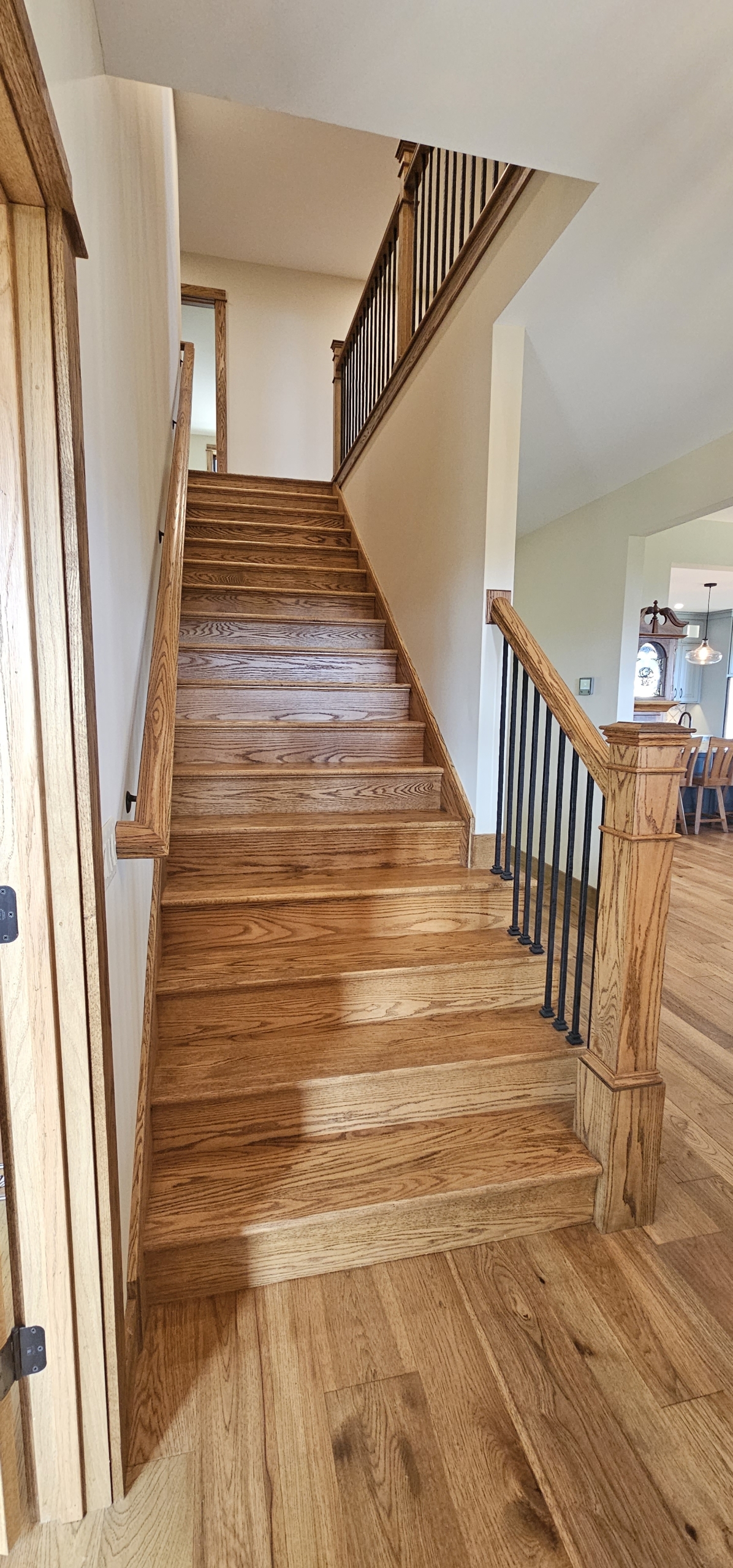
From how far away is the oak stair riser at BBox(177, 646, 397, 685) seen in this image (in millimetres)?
2877

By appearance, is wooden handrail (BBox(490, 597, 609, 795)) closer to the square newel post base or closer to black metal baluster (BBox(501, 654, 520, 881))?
black metal baluster (BBox(501, 654, 520, 881))

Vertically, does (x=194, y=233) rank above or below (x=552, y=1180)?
above

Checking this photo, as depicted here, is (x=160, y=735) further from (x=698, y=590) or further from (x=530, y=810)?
(x=698, y=590)

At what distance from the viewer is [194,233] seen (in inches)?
206

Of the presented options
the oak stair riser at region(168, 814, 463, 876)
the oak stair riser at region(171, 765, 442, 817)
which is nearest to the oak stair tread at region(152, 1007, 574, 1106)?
the oak stair riser at region(168, 814, 463, 876)

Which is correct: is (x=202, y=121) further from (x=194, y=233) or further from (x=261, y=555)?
(x=261, y=555)

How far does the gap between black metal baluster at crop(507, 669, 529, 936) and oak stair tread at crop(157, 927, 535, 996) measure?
64 mm

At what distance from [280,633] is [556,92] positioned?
6.62 ft

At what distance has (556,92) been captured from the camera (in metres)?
1.53

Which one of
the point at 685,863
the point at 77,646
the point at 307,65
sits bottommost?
the point at 685,863

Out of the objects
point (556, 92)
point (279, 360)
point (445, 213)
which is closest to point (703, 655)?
point (279, 360)

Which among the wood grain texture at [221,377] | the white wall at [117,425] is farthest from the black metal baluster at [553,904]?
the wood grain texture at [221,377]

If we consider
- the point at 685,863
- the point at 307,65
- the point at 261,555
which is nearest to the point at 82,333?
the point at 307,65

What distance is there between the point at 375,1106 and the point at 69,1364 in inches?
30.5
